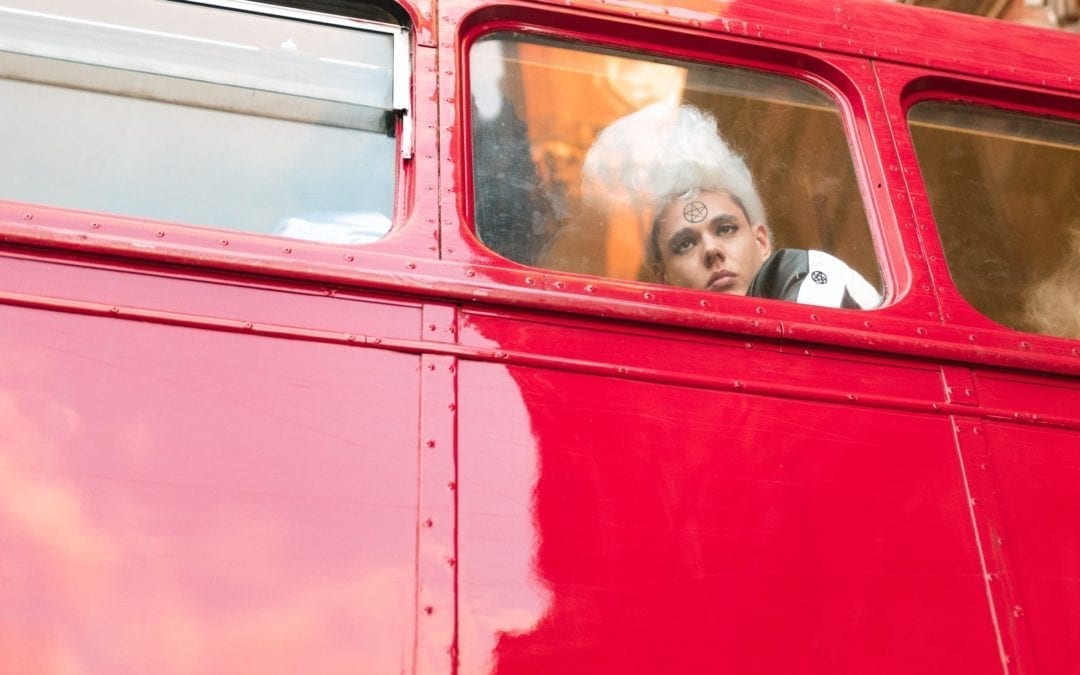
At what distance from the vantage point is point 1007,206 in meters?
2.94

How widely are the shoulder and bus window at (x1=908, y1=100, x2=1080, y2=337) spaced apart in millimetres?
A: 241

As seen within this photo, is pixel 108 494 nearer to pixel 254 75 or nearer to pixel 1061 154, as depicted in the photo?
pixel 254 75

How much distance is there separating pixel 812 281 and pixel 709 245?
0.75ft

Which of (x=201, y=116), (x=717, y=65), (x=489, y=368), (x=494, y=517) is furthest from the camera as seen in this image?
(x=717, y=65)

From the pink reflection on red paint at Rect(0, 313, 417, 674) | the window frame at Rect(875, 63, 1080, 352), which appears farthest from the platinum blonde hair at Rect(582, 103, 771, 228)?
the pink reflection on red paint at Rect(0, 313, 417, 674)

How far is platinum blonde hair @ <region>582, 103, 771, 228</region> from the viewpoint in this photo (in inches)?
105

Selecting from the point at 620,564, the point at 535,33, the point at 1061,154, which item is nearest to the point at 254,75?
the point at 535,33

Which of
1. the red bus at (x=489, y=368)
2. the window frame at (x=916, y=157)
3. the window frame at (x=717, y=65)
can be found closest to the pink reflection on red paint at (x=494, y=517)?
the red bus at (x=489, y=368)

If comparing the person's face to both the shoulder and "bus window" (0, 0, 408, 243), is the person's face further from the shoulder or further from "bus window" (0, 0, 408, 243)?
"bus window" (0, 0, 408, 243)

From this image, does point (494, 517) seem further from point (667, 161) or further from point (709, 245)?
point (667, 161)

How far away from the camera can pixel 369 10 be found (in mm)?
2678

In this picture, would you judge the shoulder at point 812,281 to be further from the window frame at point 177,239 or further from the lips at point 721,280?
the window frame at point 177,239

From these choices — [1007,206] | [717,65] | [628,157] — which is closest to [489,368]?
[628,157]

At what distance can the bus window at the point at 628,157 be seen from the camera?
2539 millimetres
